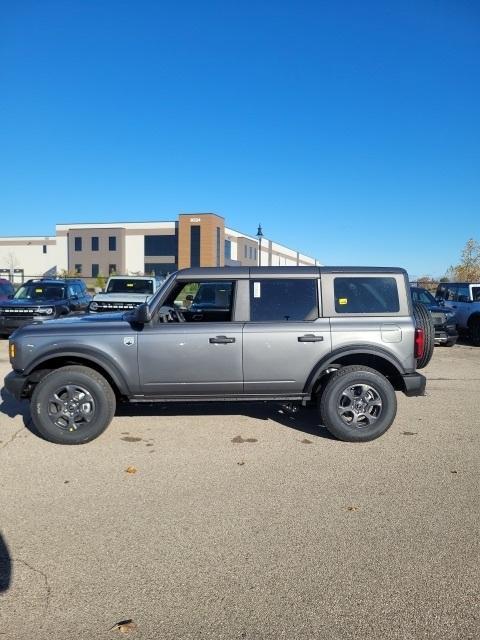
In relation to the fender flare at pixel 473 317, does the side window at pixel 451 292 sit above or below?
above

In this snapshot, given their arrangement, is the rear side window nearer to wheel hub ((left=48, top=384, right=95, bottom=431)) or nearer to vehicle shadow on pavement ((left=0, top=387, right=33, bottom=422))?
wheel hub ((left=48, top=384, right=95, bottom=431))

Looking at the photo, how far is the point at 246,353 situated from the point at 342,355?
1.02m

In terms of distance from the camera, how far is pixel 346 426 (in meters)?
5.37

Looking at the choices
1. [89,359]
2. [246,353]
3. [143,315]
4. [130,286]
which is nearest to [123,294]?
[130,286]

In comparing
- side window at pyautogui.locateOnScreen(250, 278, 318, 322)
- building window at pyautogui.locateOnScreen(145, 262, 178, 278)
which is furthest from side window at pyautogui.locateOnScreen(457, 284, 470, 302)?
building window at pyautogui.locateOnScreen(145, 262, 178, 278)

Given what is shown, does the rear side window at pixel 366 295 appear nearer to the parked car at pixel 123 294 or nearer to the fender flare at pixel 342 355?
the fender flare at pixel 342 355

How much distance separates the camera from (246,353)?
5348 mm

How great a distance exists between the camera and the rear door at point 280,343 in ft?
17.6

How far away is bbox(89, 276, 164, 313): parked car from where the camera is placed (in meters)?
13.3

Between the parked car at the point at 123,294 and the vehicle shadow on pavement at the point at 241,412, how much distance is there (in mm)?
6476

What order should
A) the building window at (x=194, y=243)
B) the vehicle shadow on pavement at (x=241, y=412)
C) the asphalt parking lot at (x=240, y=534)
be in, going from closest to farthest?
the asphalt parking lot at (x=240, y=534) → the vehicle shadow on pavement at (x=241, y=412) → the building window at (x=194, y=243)

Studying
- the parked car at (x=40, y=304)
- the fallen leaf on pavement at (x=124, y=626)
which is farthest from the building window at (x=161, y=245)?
the fallen leaf on pavement at (x=124, y=626)

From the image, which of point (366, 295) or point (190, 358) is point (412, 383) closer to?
point (366, 295)

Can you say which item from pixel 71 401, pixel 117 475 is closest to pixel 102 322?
pixel 71 401
